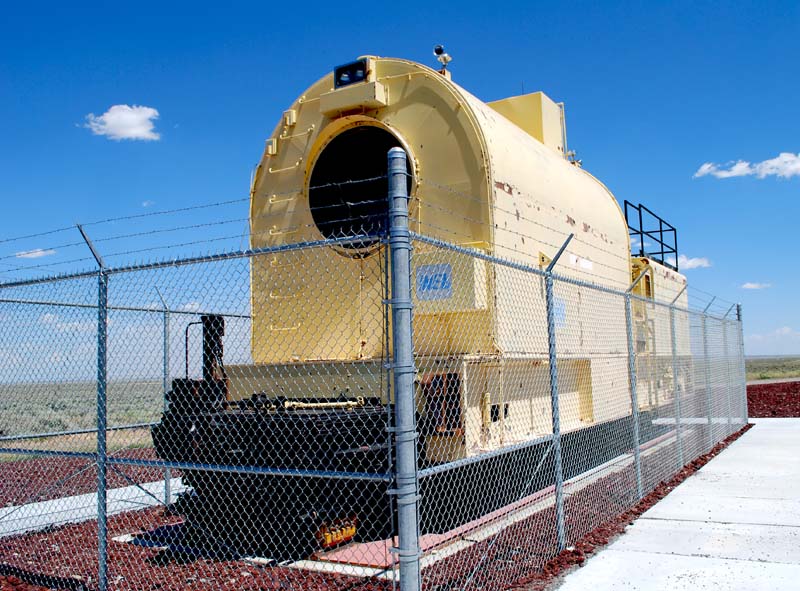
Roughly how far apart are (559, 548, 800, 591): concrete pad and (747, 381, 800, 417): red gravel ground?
43.2 ft

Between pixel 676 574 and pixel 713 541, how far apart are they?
3.49 ft

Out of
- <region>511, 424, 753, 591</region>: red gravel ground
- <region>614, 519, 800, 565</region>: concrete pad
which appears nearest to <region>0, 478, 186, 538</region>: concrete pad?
<region>511, 424, 753, 591</region>: red gravel ground

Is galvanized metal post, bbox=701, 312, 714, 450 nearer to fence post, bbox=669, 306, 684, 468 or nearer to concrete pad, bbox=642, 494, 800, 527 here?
fence post, bbox=669, 306, 684, 468

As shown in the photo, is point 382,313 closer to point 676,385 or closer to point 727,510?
point 727,510

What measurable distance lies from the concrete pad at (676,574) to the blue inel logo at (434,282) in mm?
2310

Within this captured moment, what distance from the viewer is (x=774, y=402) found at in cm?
2005

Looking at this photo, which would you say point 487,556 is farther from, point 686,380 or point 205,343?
point 686,380

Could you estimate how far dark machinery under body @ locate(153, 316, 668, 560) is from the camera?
511 centimetres

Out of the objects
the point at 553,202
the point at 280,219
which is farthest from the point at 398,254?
the point at 553,202

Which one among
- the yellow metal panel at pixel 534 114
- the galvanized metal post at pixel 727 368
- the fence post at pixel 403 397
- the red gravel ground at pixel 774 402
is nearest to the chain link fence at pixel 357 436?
the fence post at pixel 403 397

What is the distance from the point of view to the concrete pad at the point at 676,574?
461 centimetres

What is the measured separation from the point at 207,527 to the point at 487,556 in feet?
7.31

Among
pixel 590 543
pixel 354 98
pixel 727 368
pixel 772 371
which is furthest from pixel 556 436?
pixel 772 371

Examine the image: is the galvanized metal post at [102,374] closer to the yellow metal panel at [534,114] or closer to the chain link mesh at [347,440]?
the chain link mesh at [347,440]
